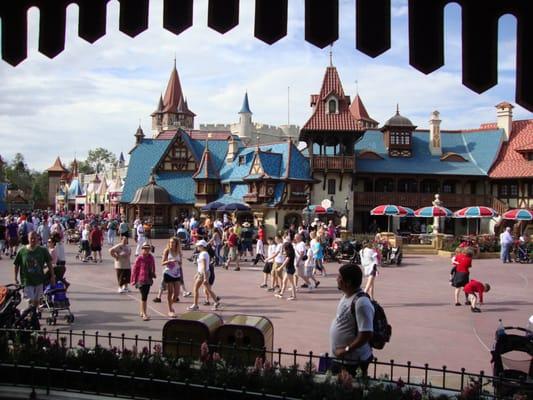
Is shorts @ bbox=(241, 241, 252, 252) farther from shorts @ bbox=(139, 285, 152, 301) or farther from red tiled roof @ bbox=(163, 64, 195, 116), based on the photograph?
red tiled roof @ bbox=(163, 64, 195, 116)

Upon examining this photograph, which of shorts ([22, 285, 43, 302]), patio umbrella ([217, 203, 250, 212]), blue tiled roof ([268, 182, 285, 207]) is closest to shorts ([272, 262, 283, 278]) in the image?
shorts ([22, 285, 43, 302])

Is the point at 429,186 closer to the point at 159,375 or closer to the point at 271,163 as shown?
the point at 271,163

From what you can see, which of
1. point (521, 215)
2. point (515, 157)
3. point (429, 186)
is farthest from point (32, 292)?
point (515, 157)

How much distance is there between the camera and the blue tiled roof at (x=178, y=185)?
159 feet

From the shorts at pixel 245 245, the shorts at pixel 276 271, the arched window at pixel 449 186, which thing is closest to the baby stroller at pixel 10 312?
the shorts at pixel 276 271

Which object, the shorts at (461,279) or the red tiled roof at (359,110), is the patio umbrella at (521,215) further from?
the red tiled roof at (359,110)

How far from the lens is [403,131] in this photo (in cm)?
4612

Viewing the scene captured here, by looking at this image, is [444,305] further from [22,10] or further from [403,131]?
[403,131]

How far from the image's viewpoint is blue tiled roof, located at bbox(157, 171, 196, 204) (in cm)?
4834

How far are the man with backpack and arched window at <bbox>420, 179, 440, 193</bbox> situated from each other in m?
42.8

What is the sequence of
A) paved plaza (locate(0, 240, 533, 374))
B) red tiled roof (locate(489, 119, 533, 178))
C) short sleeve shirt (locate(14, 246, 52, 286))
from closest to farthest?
paved plaza (locate(0, 240, 533, 374)), short sleeve shirt (locate(14, 246, 52, 286)), red tiled roof (locate(489, 119, 533, 178))

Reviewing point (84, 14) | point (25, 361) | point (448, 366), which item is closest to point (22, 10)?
point (84, 14)

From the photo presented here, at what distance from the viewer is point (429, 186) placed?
46.0 m

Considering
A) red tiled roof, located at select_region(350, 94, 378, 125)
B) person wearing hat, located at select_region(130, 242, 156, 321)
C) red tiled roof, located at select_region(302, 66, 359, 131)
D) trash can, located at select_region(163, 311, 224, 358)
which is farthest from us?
red tiled roof, located at select_region(350, 94, 378, 125)
